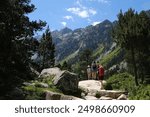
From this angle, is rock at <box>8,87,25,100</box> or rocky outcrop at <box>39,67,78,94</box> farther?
rocky outcrop at <box>39,67,78,94</box>

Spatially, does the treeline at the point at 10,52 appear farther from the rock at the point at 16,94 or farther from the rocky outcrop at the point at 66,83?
the rocky outcrop at the point at 66,83

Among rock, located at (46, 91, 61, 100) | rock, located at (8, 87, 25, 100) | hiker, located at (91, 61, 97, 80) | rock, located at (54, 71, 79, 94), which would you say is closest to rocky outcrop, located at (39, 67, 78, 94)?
rock, located at (54, 71, 79, 94)

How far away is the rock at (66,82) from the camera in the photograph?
29.6 m

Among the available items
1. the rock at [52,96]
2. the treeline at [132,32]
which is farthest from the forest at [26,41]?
the rock at [52,96]

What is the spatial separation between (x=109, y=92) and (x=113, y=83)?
7744 millimetres

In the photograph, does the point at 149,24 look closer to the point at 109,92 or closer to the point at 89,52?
the point at 109,92

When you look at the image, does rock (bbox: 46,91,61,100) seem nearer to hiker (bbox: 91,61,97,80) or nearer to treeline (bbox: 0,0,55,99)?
treeline (bbox: 0,0,55,99)

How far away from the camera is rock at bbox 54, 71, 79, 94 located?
29.6 metres

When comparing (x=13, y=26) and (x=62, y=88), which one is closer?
(x=13, y=26)

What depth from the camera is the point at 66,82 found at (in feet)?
97.4

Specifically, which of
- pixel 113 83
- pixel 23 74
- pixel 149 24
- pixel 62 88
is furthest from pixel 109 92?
pixel 149 24

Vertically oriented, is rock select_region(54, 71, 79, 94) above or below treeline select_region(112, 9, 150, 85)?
below

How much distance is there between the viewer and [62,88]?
29594 millimetres

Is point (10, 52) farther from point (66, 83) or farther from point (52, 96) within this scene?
point (66, 83)
